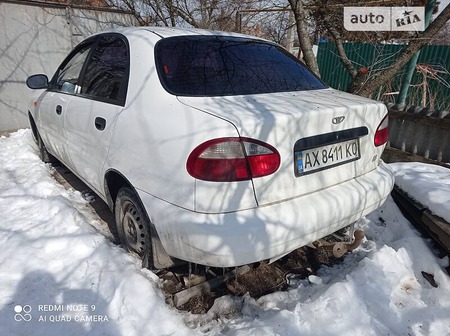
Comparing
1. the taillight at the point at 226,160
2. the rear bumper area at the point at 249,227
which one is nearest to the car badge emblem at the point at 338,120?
the rear bumper area at the point at 249,227

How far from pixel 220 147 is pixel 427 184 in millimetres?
2360

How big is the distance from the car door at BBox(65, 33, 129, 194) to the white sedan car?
0.02 m

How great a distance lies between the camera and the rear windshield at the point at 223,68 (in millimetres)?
1967

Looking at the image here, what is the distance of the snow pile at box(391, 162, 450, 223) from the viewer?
2.64 metres

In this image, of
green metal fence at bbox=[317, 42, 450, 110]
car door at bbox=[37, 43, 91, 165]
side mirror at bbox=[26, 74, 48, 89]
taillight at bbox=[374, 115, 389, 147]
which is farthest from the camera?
green metal fence at bbox=[317, 42, 450, 110]

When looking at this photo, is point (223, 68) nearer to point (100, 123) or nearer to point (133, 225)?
point (100, 123)

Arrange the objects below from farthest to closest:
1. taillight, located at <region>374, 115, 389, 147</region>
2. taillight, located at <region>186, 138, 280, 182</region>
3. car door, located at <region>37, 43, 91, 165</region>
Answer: car door, located at <region>37, 43, 91, 165</region> < taillight, located at <region>374, 115, 389, 147</region> < taillight, located at <region>186, 138, 280, 182</region>

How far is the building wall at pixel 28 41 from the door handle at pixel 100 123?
4610 millimetres

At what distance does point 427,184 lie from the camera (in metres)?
2.96

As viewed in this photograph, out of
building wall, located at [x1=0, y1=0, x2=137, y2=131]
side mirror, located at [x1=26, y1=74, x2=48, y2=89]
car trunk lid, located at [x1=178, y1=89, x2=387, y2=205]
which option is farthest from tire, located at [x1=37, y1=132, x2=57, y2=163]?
car trunk lid, located at [x1=178, y1=89, x2=387, y2=205]

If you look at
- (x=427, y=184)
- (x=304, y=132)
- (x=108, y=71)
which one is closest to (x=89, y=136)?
(x=108, y=71)

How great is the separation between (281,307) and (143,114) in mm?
1515

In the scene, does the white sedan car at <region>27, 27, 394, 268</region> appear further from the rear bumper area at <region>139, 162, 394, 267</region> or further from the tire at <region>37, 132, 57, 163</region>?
the tire at <region>37, 132, 57, 163</region>

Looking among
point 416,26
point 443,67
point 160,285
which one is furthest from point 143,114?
point 443,67
